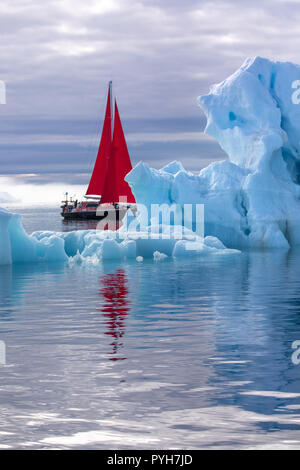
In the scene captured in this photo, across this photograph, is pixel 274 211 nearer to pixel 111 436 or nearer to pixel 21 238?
pixel 21 238

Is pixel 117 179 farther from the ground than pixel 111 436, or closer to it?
farther from the ground

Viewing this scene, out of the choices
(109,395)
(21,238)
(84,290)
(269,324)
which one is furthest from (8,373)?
(21,238)

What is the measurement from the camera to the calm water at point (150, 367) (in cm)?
575

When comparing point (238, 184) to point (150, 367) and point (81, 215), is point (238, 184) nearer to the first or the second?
point (150, 367)

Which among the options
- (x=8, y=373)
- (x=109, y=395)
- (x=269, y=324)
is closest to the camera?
(x=109, y=395)

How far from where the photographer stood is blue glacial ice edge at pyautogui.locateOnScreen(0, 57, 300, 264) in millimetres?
24141

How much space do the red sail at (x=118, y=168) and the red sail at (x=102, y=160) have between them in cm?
76

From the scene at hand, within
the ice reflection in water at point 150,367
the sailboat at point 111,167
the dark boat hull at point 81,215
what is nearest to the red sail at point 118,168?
the sailboat at point 111,167

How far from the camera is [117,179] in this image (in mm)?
47938

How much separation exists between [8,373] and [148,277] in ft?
35.3

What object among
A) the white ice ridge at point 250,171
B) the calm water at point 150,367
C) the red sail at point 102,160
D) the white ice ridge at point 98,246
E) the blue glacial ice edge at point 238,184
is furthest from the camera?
the red sail at point 102,160

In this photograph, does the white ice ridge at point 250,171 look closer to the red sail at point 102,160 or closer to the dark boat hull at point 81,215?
the red sail at point 102,160

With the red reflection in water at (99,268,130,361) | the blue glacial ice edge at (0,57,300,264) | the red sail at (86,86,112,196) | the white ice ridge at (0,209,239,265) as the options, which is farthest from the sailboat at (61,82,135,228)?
the red reflection in water at (99,268,130,361)

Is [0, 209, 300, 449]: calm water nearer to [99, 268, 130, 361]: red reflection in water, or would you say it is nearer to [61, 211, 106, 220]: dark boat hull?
[99, 268, 130, 361]: red reflection in water
